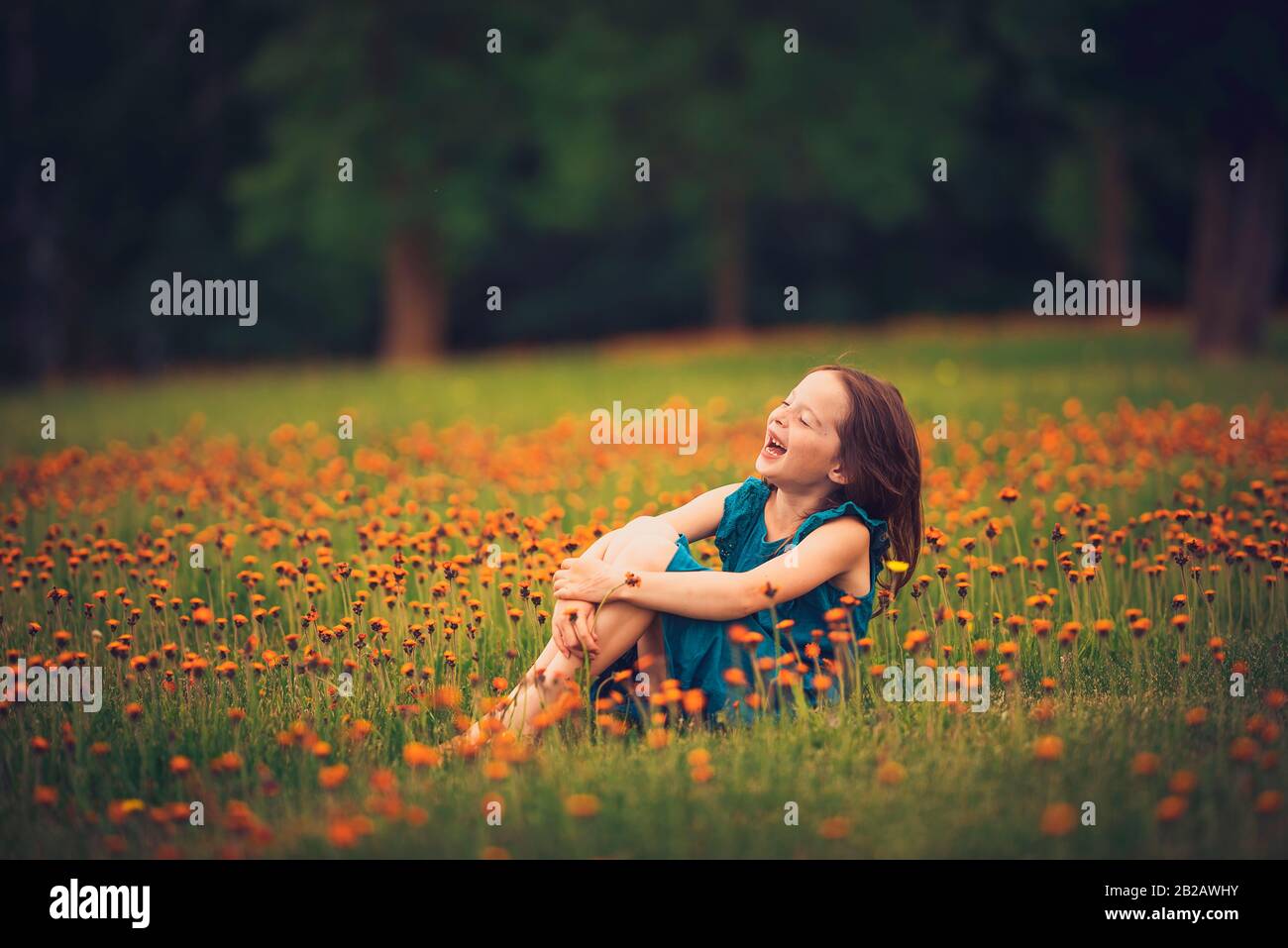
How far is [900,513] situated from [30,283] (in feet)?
77.9

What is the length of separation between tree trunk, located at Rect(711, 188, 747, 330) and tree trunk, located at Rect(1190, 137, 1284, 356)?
11349 millimetres

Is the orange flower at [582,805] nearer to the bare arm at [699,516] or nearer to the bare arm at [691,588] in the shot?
the bare arm at [691,588]

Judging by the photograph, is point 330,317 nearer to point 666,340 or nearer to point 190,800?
point 666,340

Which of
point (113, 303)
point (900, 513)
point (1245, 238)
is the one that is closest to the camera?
point (900, 513)

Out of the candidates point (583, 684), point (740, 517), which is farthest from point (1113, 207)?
point (583, 684)

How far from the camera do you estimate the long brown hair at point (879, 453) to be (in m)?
3.96

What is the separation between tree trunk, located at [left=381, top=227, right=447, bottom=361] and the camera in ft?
76.2

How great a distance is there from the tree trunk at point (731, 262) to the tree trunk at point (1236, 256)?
11.3m

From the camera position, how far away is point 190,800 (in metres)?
3.42

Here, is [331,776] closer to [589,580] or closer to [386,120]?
[589,580]

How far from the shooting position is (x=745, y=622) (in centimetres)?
384

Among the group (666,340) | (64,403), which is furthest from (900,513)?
(666,340)

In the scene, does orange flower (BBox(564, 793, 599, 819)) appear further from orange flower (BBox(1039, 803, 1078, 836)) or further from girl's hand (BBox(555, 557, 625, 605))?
orange flower (BBox(1039, 803, 1078, 836))

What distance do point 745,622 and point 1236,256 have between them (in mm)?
11679
